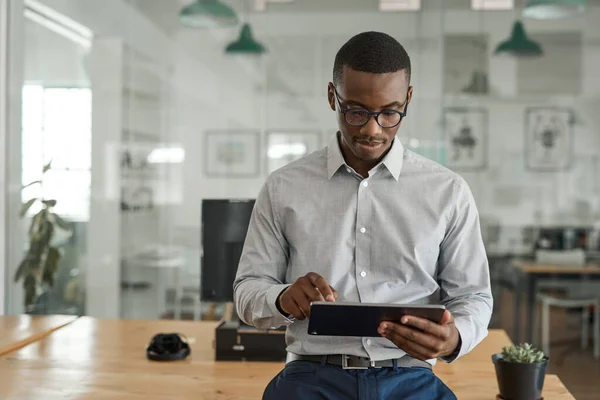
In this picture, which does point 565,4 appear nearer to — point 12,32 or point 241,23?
point 241,23

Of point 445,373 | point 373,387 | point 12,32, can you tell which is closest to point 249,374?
point 445,373

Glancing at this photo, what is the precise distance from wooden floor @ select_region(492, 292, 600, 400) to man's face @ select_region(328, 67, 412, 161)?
325 centimetres

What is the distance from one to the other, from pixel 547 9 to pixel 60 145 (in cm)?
319

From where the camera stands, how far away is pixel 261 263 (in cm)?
169

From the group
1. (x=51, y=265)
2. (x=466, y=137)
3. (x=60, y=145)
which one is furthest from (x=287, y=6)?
(x=51, y=265)

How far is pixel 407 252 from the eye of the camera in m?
1.65

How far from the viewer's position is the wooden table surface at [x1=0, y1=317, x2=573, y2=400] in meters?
2.01

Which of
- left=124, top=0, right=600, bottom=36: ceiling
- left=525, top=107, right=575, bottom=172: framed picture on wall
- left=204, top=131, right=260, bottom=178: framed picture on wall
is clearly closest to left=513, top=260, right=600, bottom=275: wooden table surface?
left=525, top=107, right=575, bottom=172: framed picture on wall

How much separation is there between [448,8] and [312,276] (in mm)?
3560

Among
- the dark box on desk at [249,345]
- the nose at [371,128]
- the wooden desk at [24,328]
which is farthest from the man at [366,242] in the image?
the wooden desk at [24,328]

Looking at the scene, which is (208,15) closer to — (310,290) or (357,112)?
(357,112)

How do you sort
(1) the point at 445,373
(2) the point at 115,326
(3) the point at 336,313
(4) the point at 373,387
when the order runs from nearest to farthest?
1. (3) the point at 336,313
2. (4) the point at 373,387
3. (1) the point at 445,373
4. (2) the point at 115,326

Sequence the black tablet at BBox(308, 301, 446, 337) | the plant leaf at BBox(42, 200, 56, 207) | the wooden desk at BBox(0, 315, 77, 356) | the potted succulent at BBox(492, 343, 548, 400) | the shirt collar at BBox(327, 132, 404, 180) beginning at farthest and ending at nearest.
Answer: the plant leaf at BBox(42, 200, 56, 207) < the wooden desk at BBox(0, 315, 77, 356) < the potted succulent at BBox(492, 343, 548, 400) < the shirt collar at BBox(327, 132, 404, 180) < the black tablet at BBox(308, 301, 446, 337)

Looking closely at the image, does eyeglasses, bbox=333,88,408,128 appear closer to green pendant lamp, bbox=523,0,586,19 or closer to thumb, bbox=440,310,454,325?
thumb, bbox=440,310,454,325
